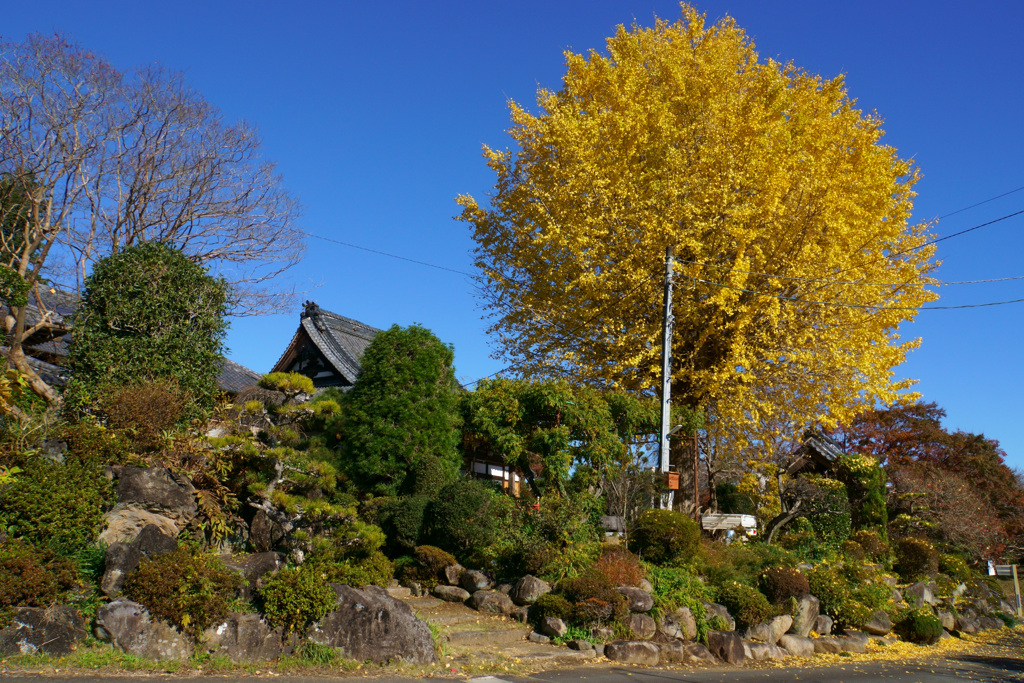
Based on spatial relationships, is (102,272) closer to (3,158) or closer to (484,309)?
(3,158)

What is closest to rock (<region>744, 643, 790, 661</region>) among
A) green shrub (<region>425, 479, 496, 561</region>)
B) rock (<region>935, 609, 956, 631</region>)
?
green shrub (<region>425, 479, 496, 561</region>)

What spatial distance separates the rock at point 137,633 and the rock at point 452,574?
401 cm

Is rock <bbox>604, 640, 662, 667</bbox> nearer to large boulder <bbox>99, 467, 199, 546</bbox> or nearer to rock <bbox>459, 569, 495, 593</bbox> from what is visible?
rock <bbox>459, 569, 495, 593</bbox>

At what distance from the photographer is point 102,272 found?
32.0ft

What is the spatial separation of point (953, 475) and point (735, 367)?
1458cm

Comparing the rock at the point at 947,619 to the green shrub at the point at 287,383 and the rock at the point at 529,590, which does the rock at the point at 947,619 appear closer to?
the rock at the point at 529,590

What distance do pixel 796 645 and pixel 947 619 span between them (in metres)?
7.36

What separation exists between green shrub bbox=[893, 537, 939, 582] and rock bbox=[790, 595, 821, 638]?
19.1 ft

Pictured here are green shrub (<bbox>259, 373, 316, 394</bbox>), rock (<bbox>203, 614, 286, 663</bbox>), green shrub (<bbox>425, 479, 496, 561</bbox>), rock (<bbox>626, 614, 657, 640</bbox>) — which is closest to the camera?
rock (<bbox>203, 614, 286, 663</bbox>)

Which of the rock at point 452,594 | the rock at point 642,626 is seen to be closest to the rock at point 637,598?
the rock at point 642,626

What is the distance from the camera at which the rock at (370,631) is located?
7.26 m

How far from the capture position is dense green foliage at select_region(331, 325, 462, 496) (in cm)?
1081

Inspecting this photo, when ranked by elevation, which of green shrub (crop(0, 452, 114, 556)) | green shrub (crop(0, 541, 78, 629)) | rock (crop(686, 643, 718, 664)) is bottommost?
rock (crop(686, 643, 718, 664))

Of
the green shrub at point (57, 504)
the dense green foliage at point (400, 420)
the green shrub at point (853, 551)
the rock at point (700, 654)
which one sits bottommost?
the rock at point (700, 654)
